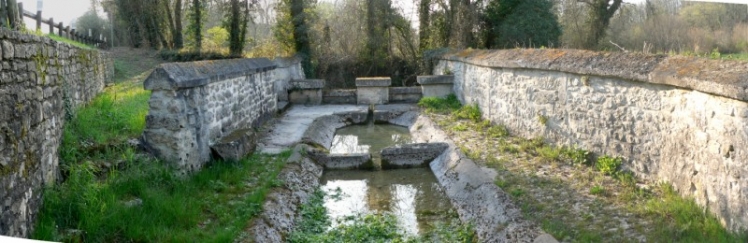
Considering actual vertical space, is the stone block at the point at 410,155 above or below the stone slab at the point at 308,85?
below

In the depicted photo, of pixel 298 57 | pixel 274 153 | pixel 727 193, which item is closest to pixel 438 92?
pixel 298 57

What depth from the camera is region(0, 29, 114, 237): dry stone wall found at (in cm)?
Answer: 370

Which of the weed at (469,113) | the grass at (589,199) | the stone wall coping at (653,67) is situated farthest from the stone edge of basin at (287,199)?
the weed at (469,113)

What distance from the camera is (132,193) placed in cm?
540

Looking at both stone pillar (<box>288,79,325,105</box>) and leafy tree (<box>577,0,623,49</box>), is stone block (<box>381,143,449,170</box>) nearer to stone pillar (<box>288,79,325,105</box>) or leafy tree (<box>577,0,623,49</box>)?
stone pillar (<box>288,79,325,105</box>)

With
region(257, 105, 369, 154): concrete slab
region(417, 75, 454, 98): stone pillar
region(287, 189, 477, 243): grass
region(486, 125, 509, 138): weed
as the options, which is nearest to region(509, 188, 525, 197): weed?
region(287, 189, 477, 243): grass

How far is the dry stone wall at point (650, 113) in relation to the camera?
4.63 meters

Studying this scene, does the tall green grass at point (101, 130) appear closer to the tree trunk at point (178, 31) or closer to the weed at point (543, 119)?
the weed at point (543, 119)

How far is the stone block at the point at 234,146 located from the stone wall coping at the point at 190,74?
2.72ft

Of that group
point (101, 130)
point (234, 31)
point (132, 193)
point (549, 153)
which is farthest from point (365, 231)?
point (234, 31)

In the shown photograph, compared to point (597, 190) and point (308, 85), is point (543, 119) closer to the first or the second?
point (597, 190)

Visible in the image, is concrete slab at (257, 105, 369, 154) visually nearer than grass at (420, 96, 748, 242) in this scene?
No

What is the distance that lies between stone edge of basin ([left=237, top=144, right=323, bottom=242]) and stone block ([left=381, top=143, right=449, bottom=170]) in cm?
112

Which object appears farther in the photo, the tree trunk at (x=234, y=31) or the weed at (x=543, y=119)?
the tree trunk at (x=234, y=31)
